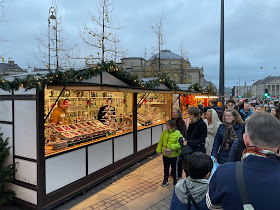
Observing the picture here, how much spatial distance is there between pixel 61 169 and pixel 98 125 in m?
2.10

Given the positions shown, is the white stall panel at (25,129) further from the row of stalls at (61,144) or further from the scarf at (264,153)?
the scarf at (264,153)

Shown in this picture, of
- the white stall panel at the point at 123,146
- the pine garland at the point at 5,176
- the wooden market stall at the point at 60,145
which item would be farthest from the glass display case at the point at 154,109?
the pine garland at the point at 5,176

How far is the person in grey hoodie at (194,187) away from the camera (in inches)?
78.5

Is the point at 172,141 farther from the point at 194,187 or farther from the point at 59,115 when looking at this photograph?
the point at 59,115

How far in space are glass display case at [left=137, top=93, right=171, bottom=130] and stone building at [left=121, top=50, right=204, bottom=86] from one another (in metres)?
9.22

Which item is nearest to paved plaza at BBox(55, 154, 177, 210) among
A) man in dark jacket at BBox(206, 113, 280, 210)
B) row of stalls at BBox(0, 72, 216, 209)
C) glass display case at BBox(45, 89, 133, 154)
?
Answer: row of stalls at BBox(0, 72, 216, 209)

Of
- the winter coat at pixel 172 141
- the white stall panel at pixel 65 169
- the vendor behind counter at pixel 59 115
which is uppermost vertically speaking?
the vendor behind counter at pixel 59 115

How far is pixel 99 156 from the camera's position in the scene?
18.8 ft

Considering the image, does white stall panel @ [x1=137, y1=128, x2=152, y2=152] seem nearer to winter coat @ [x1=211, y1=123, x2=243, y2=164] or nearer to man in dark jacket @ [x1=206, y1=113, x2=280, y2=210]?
winter coat @ [x1=211, y1=123, x2=243, y2=164]

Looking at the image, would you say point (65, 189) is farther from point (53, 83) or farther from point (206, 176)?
point (206, 176)

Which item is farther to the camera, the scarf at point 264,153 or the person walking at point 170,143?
the person walking at point 170,143

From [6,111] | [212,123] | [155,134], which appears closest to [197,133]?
[212,123]

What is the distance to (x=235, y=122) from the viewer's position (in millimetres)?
3889

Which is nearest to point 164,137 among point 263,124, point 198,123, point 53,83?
point 198,123
